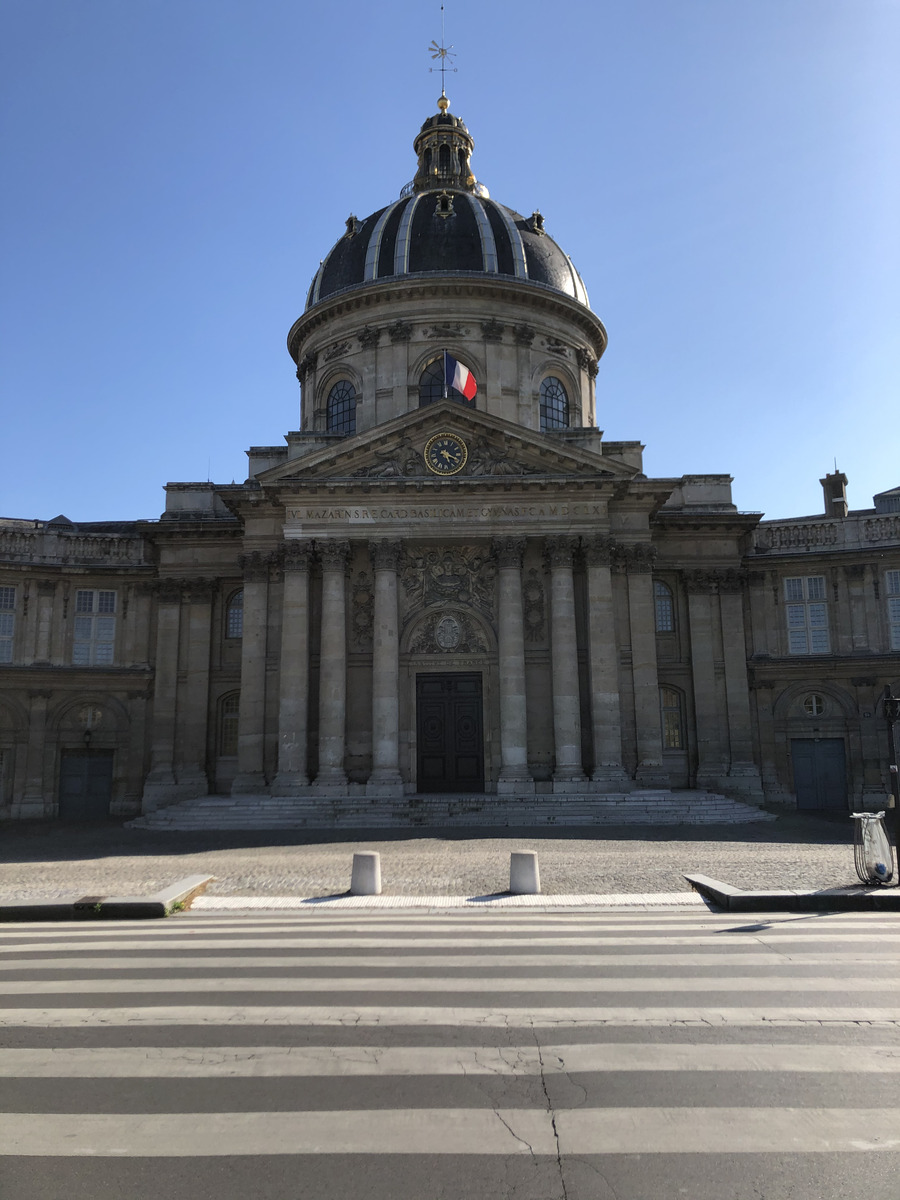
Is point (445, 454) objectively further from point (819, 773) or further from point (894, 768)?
point (894, 768)

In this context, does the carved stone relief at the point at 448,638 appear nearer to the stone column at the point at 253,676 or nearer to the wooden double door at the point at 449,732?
the wooden double door at the point at 449,732

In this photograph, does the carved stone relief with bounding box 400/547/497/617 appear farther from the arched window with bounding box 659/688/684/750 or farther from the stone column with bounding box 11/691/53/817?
the stone column with bounding box 11/691/53/817

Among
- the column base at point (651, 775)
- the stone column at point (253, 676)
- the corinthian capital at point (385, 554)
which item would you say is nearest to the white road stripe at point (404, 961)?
the column base at point (651, 775)

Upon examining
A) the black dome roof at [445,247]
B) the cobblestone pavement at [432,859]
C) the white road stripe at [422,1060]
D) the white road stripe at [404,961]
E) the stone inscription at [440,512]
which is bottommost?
the white road stripe at [422,1060]

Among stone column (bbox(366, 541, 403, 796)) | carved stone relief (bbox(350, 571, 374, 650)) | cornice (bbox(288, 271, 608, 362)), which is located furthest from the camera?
cornice (bbox(288, 271, 608, 362))

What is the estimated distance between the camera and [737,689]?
35.3 m

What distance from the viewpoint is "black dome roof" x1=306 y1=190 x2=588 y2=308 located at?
4022cm

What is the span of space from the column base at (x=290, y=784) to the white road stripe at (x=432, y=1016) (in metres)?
21.7

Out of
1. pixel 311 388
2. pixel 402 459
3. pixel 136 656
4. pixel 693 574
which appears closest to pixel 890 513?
pixel 693 574

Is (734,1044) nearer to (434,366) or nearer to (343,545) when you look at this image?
(343,545)

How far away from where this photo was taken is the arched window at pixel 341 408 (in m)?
40.2

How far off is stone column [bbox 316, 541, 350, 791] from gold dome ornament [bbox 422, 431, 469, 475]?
403cm

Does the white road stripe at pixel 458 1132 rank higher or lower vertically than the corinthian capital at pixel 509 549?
lower

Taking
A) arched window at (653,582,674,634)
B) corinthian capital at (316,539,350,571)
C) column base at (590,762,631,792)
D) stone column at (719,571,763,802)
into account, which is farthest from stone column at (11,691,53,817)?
stone column at (719,571,763,802)
